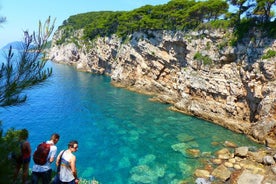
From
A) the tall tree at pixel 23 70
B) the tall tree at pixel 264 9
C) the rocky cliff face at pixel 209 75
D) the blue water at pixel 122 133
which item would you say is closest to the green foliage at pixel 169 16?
the rocky cliff face at pixel 209 75

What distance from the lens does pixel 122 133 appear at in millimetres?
28938

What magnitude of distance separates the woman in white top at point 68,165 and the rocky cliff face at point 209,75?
24.2 metres

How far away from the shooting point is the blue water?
20281mm

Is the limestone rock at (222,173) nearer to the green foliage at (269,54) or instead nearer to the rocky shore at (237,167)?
the rocky shore at (237,167)

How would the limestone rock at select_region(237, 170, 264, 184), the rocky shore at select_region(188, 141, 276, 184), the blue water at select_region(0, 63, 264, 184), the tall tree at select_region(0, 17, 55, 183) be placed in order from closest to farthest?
the tall tree at select_region(0, 17, 55, 183)
the limestone rock at select_region(237, 170, 264, 184)
the rocky shore at select_region(188, 141, 276, 184)
the blue water at select_region(0, 63, 264, 184)

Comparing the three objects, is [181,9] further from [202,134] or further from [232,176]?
[232,176]

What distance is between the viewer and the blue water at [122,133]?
20.3 meters

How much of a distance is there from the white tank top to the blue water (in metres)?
2.83

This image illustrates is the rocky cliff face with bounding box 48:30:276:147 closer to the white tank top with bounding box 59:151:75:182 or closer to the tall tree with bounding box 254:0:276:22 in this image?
the tall tree with bounding box 254:0:276:22

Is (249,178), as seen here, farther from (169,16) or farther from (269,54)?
(169,16)

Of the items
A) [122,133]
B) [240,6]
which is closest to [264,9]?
[240,6]

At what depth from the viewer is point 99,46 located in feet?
255

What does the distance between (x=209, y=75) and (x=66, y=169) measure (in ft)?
109

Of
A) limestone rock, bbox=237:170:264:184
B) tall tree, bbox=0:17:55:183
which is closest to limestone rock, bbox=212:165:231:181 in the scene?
limestone rock, bbox=237:170:264:184
